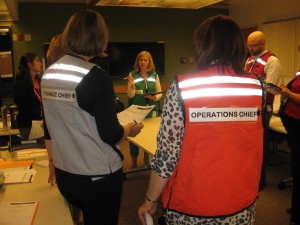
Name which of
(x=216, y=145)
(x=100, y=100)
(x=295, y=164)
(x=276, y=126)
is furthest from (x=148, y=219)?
(x=276, y=126)

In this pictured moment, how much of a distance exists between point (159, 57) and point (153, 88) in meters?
3.11

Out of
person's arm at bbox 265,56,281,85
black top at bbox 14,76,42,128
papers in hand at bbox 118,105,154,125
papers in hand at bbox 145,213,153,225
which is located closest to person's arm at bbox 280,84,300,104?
person's arm at bbox 265,56,281,85

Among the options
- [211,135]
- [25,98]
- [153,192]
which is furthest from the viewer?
[25,98]

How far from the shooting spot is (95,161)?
141 centimetres

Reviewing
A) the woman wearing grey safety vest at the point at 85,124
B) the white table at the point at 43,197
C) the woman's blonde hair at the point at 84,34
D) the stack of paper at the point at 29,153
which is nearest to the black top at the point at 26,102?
the stack of paper at the point at 29,153

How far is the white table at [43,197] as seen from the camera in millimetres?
1353

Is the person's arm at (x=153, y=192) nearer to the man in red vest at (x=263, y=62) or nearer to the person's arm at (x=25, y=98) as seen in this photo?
the person's arm at (x=25, y=98)

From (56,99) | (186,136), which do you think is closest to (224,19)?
(186,136)

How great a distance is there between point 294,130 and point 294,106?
0.20m

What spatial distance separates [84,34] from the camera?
1421mm

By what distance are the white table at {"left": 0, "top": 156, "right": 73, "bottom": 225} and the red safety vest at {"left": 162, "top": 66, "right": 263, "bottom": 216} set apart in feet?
1.58

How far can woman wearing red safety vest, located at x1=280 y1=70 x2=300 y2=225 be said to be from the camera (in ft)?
8.54

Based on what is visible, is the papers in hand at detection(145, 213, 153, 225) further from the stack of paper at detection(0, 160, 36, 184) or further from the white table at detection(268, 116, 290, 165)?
the white table at detection(268, 116, 290, 165)

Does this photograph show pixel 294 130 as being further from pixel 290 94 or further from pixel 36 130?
pixel 36 130
